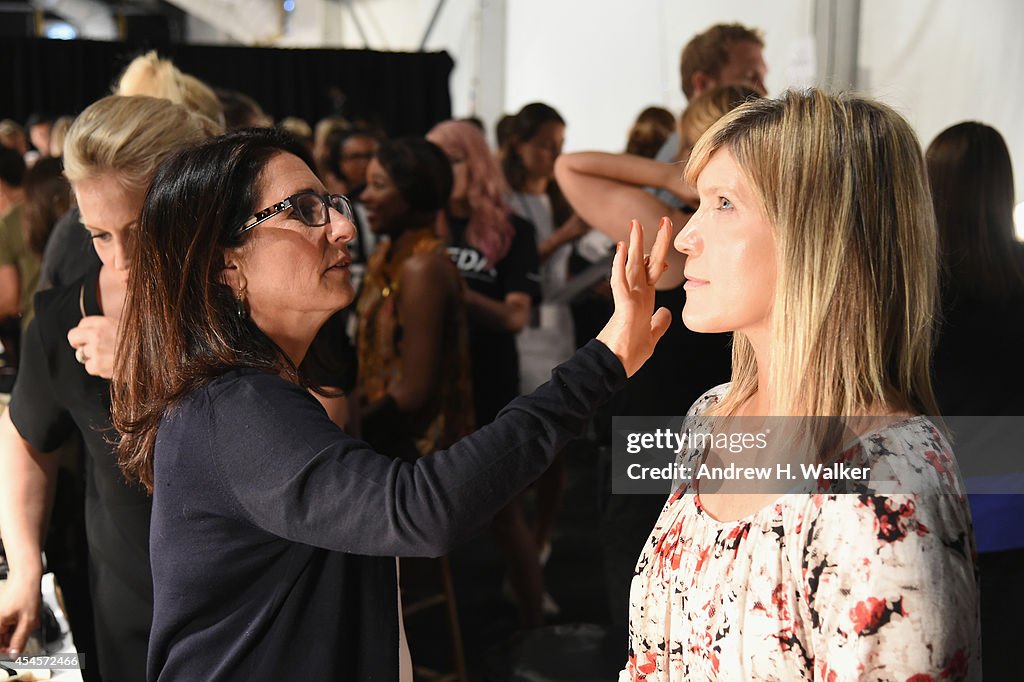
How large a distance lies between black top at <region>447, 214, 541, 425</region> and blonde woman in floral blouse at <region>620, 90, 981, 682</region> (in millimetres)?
2059

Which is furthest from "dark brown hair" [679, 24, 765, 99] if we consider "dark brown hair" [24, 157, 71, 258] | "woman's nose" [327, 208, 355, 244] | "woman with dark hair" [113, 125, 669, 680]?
"dark brown hair" [24, 157, 71, 258]

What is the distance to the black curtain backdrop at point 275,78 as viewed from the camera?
8273 millimetres

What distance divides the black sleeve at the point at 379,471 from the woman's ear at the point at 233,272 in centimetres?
20

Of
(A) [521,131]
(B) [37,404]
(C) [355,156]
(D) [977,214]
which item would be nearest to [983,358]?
(D) [977,214]

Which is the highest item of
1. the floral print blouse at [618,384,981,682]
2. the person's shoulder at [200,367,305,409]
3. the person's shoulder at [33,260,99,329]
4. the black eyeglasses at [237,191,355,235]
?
the black eyeglasses at [237,191,355,235]

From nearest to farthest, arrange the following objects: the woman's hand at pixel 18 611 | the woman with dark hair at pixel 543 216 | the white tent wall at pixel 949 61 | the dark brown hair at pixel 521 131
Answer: the woman's hand at pixel 18 611, the white tent wall at pixel 949 61, the woman with dark hair at pixel 543 216, the dark brown hair at pixel 521 131

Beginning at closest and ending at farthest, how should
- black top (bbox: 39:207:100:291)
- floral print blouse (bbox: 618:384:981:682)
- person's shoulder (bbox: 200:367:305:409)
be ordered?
floral print blouse (bbox: 618:384:981:682) → person's shoulder (bbox: 200:367:305:409) → black top (bbox: 39:207:100:291)

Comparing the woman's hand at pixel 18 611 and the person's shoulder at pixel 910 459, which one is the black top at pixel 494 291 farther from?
the person's shoulder at pixel 910 459

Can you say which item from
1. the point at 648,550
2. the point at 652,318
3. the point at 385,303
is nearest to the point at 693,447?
the point at 648,550

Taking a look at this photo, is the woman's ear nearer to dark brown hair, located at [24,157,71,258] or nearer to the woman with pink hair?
the woman with pink hair

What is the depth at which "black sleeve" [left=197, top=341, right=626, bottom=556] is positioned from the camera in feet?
3.33

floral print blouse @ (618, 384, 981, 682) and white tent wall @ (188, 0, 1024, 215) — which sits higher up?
white tent wall @ (188, 0, 1024, 215)

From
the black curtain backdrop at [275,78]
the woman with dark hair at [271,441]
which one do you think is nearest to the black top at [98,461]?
the woman with dark hair at [271,441]

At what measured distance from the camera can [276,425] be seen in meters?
1.06
